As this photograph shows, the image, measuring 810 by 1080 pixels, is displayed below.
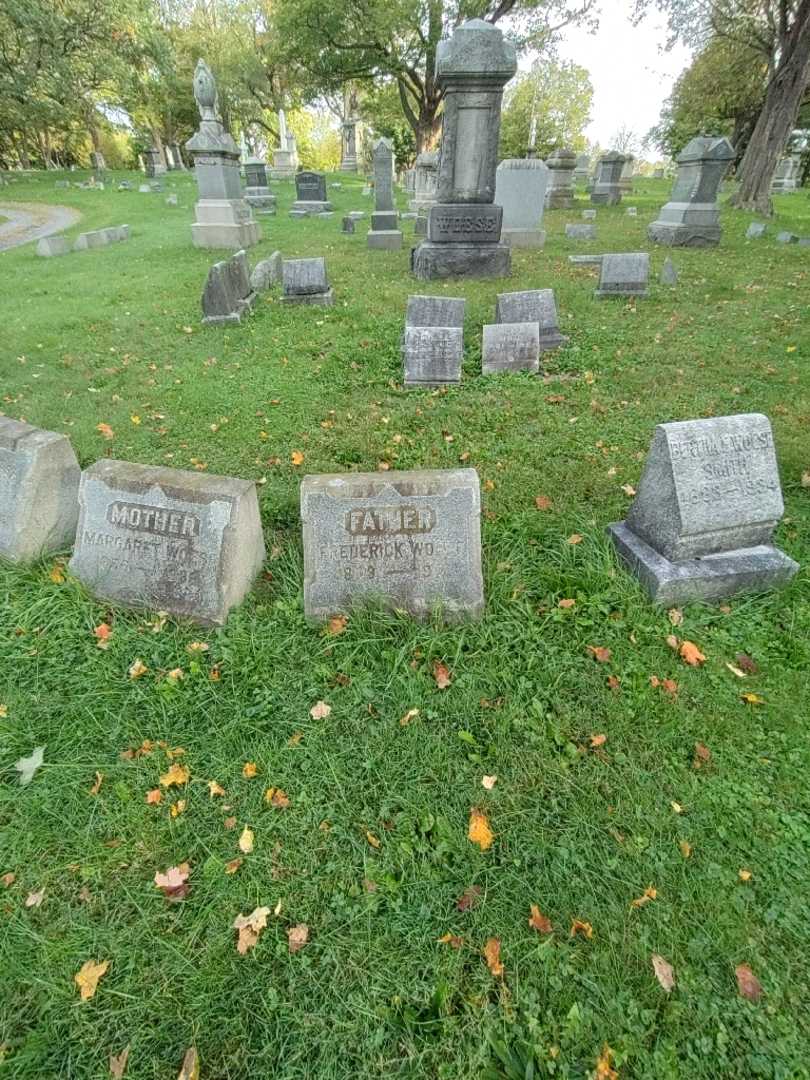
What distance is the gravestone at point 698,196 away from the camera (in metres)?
12.1

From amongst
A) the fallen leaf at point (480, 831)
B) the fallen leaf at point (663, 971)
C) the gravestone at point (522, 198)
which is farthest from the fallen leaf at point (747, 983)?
the gravestone at point (522, 198)

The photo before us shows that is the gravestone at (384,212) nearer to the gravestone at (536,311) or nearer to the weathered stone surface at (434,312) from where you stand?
the gravestone at (536,311)

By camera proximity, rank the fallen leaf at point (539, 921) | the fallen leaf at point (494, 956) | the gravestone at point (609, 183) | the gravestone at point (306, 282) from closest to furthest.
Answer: the fallen leaf at point (494, 956)
the fallen leaf at point (539, 921)
the gravestone at point (306, 282)
the gravestone at point (609, 183)

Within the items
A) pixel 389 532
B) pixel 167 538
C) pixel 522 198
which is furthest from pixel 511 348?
pixel 522 198

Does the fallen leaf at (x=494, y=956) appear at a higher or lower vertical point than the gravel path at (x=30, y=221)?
lower

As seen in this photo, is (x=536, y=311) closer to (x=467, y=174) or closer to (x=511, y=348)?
(x=511, y=348)

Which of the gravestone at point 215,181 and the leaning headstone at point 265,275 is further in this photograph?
the gravestone at point 215,181

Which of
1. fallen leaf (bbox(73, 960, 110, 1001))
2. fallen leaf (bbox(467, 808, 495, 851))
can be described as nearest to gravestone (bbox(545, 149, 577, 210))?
fallen leaf (bbox(467, 808, 495, 851))

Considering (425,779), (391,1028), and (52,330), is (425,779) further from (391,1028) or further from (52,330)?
(52,330)

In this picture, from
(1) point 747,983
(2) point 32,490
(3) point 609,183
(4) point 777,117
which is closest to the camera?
(1) point 747,983

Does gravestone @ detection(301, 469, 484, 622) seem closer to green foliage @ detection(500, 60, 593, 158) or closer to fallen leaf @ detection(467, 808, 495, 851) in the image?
fallen leaf @ detection(467, 808, 495, 851)

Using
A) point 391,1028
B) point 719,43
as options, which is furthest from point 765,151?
point 391,1028

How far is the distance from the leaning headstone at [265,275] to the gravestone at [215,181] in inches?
165

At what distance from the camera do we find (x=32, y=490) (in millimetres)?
3338
